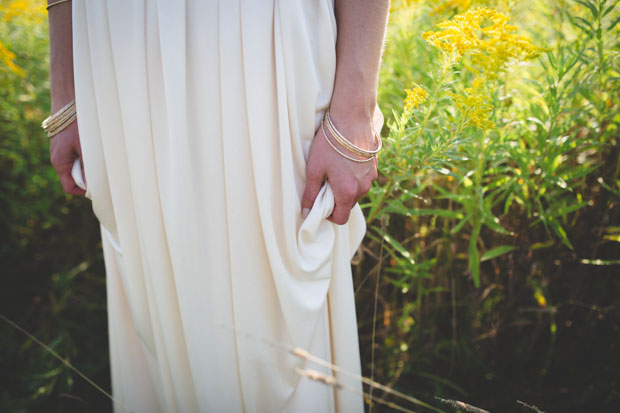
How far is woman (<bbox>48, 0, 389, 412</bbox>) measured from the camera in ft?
3.19

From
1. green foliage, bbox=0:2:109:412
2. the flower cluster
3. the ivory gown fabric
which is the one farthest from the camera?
green foliage, bbox=0:2:109:412

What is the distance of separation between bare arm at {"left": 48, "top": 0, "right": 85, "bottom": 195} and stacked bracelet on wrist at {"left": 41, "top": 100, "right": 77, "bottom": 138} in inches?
0.5

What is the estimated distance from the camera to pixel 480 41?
1.15 meters

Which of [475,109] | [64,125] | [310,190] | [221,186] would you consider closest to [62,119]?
[64,125]

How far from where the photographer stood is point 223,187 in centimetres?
105

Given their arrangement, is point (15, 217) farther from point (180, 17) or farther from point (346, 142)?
point (346, 142)

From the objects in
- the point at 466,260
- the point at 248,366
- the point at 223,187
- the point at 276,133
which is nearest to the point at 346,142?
the point at 276,133

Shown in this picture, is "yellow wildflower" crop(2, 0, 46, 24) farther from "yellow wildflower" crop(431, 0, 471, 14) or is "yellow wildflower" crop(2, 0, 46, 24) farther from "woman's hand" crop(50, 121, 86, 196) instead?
"yellow wildflower" crop(431, 0, 471, 14)

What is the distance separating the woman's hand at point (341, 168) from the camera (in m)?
1.00

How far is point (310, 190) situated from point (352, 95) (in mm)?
247

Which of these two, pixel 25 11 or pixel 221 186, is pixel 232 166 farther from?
pixel 25 11

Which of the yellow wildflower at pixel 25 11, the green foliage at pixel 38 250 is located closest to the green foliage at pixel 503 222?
the green foliage at pixel 38 250

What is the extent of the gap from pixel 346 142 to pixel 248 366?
25.2 inches

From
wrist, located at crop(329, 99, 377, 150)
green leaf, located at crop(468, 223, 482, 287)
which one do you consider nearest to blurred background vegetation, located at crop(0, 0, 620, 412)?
green leaf, located at crop(468, 223, 482, 287)
